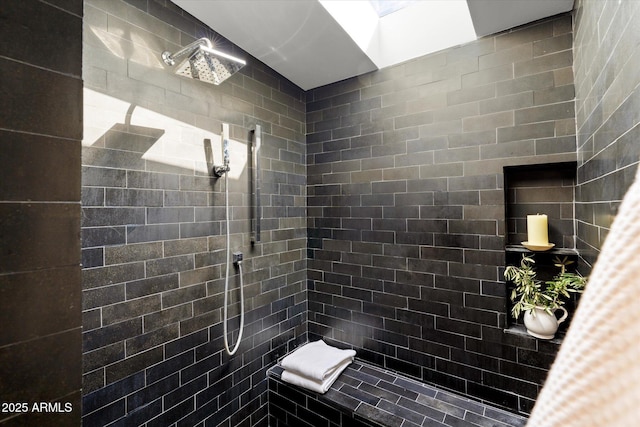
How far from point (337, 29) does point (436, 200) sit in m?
1.32

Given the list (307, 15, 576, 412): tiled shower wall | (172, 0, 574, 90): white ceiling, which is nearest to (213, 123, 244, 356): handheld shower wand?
(172, 0, 574, 90): white ceiling

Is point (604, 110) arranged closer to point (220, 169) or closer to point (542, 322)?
point (542, 322)

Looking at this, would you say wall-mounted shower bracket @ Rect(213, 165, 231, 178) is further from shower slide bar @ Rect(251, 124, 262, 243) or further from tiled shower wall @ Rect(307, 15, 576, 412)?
tiled shower wall @ Rect(307, 15, 576, 412)

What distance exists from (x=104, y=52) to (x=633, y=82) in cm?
204

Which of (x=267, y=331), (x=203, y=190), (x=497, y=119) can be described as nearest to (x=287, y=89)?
(x=203, y=190)

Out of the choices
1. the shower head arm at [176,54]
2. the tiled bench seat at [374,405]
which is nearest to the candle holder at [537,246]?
the tiled bench seat at [374,405]

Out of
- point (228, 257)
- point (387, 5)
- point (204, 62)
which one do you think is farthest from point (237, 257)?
point (387, 5)

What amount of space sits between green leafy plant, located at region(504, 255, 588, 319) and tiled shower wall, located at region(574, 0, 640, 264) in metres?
0.19

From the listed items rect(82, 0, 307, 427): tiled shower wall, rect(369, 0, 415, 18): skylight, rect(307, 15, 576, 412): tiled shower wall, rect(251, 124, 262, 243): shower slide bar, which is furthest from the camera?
rect(369, 0, 415, 18): skylight

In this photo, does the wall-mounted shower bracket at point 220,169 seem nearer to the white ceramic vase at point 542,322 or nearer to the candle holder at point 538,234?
the candle holder at point 538,234

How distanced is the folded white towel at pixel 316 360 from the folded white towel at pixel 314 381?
0.06ft

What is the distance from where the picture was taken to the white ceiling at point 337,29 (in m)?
1.64

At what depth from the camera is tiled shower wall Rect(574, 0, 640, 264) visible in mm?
832

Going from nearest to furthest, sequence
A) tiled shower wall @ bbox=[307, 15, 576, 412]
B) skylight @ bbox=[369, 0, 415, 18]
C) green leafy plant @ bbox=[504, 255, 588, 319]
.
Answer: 1. green leafy plant @ bbox=[504, 255, 588, 319]
2. tiled shower wall @ bbox=[307, 15, 576, 412]
3. skylight @ bbox=[369, 0, 415, 18]
